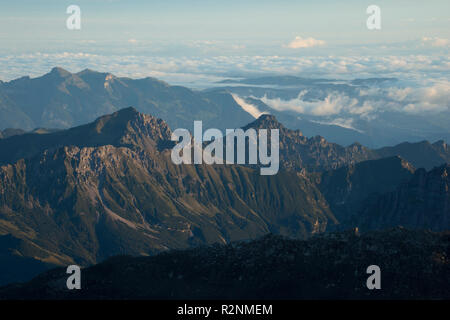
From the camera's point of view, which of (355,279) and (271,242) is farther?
(271,242)

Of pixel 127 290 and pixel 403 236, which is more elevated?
pixel 403 236
